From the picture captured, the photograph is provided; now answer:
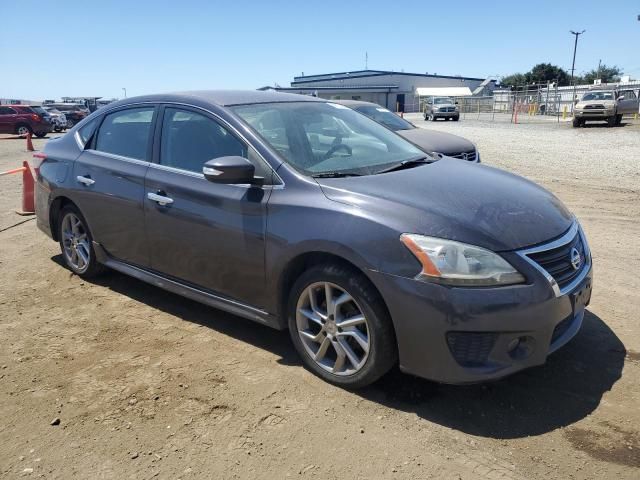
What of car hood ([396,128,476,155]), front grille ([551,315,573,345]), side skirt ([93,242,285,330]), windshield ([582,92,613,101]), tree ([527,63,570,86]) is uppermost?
tree ([527,63,570,86])

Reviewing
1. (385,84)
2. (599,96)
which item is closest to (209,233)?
(599,96)

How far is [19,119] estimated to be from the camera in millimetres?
27750

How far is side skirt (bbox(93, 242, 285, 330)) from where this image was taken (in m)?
3.65

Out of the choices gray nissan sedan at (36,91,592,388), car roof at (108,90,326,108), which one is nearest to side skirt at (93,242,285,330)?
gray nissan sedan at (36,91,592,388)

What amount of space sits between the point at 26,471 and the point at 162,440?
2.09ft

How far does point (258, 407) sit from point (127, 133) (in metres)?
2.72

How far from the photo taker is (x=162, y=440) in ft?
9.52

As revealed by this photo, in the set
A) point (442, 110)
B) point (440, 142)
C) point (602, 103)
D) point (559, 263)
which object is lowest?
point (559, 263)

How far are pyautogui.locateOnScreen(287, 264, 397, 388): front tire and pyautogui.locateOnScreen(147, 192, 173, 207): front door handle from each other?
127 centimetres

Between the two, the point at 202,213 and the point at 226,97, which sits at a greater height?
the point at 226,97

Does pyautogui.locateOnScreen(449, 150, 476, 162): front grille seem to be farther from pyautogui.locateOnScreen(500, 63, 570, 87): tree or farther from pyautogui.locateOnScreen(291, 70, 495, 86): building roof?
pyautogui.locateOnScreen(500, 63, 570, 87): tree

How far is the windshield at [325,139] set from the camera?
3695 mm

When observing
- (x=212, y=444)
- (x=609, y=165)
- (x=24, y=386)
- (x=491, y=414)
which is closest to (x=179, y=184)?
(x=24, y=386)

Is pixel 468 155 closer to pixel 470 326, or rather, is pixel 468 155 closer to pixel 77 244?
pixel 77 244
